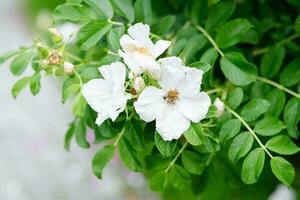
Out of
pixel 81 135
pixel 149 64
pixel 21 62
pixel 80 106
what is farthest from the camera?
pixel 81 135

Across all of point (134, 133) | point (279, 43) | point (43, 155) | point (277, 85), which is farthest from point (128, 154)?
point (43, 155)

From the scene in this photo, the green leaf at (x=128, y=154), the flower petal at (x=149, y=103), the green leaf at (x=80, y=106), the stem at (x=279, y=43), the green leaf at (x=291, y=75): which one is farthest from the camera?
the stem at (x=279, y=43)

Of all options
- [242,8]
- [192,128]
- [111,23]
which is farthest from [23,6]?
[192,128]

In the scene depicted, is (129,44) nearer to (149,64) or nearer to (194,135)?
(149,64)

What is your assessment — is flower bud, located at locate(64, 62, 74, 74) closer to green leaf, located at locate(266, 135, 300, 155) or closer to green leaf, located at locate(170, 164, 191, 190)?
green leaf, located at locate(170, 164, 191, 190)

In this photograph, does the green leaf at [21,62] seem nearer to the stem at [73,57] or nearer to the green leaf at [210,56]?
the stem at [73,57]

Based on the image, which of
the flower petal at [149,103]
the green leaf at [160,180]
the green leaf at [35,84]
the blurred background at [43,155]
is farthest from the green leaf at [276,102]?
the blurred background at [43,155]
